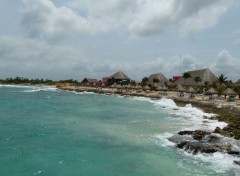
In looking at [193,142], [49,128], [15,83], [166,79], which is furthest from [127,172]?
[15,83]

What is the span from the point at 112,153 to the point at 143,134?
254 inches

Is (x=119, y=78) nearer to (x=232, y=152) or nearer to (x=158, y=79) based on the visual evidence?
(x=158, y=79)

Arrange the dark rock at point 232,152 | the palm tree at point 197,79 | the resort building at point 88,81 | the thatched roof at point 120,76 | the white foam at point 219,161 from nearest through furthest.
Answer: the white foam at point 219,161, the dark rock at point 232,152, the palm tree at point 197,79, the thatched roof at point 120,76, the resort building at point 88,81

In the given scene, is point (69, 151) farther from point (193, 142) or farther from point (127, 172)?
point (193, 142)

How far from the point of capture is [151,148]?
20.7m

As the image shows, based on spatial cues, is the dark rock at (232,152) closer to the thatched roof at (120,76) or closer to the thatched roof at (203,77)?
the thatched roof at (203,77)

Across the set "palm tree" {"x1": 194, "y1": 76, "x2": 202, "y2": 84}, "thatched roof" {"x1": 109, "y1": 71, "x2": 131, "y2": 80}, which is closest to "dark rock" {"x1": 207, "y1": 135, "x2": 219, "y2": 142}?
"palm tree" {"x1": 194, "y1": 76, "x2": 202, "y2": 84}

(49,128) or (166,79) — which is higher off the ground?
(166,79)

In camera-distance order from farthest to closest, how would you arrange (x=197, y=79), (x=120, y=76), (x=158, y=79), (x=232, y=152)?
1. (x=120, y=76)
2. (x=158, y=79)
3. (x=197, y=79)
4. (x=232, y=152)

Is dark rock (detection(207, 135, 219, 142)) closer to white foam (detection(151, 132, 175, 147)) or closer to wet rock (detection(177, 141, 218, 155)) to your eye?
wet rock (detection(177, 141, 218, 155))

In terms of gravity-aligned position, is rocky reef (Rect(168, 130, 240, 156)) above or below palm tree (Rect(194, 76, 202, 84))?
below

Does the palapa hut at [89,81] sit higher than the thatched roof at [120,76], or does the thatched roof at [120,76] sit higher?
the thatched roof at [120,76]

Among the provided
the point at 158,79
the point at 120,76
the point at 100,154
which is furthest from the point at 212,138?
the point at 120,76

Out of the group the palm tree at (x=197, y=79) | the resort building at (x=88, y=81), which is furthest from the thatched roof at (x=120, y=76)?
the palm tree at (x=197, y=79)
